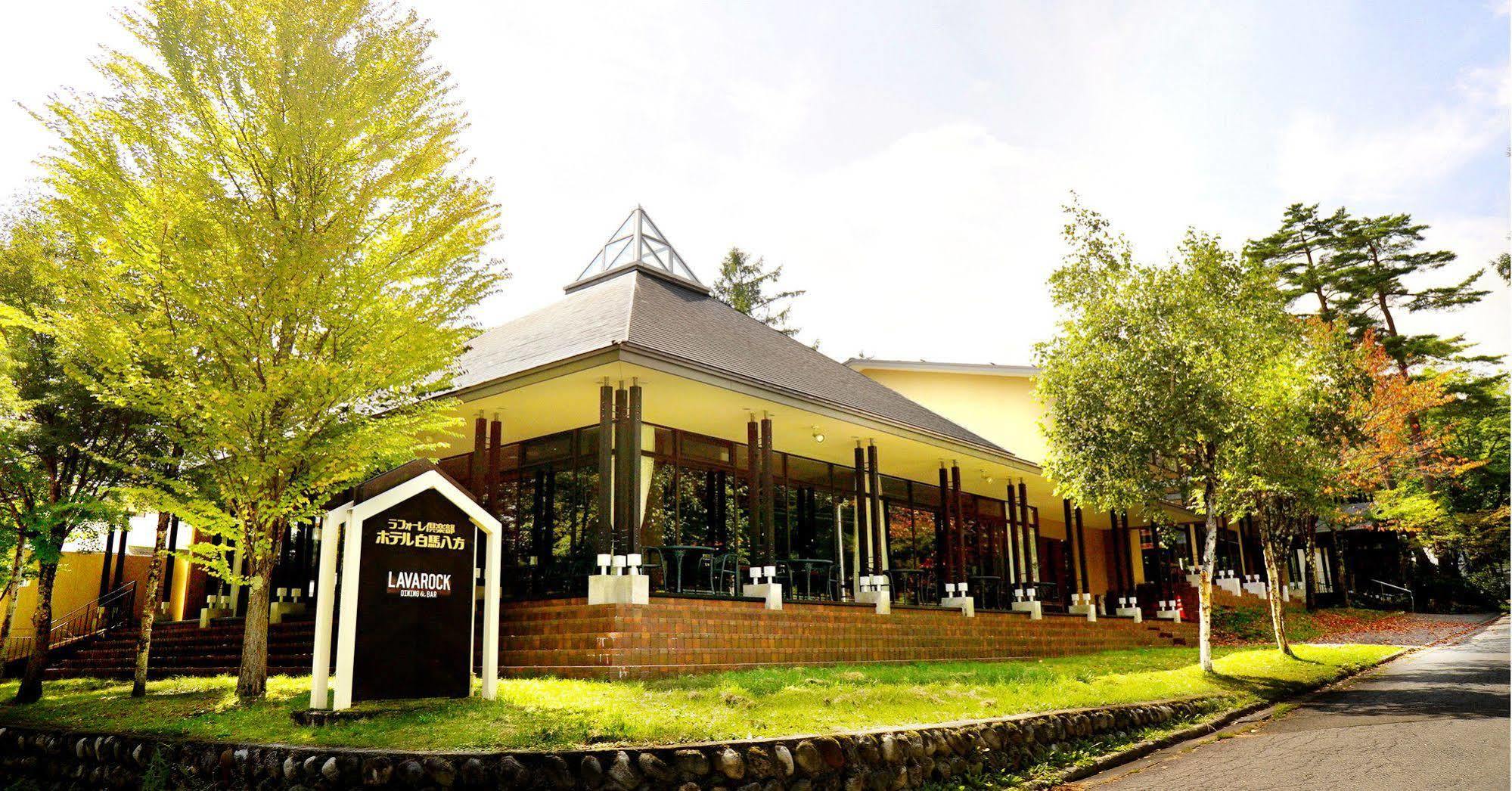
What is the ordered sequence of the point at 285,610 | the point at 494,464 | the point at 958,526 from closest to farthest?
the point at 494,464
the point at 285,610
the point at 958,526

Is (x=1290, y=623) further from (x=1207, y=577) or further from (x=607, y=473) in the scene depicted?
(x=607, y=473)

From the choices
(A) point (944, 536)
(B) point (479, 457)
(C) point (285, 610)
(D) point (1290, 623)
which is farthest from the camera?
(D) point (1290, 623)

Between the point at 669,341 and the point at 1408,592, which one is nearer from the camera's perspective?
the point at 669,341

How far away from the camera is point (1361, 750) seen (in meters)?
8.34

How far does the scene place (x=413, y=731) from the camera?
22.6 feet

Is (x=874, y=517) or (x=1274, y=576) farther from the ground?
(x=874, y=517)

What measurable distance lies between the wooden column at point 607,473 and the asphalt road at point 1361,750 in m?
6.38

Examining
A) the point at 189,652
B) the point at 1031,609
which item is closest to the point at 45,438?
the point at 189,652

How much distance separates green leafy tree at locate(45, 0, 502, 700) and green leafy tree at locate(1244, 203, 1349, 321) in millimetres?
35615

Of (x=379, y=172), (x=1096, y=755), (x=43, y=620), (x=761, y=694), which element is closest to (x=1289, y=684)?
(x=1096, y=755)

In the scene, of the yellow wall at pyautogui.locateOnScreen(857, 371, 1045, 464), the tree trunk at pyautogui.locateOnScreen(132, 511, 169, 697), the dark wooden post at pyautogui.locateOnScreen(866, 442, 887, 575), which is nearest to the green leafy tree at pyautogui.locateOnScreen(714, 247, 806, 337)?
the yellow wall at pyautogui.locateOnScreen(857, 371, 1045, 464)

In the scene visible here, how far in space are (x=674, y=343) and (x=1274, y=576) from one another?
1273 cm

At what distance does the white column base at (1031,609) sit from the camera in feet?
61.0

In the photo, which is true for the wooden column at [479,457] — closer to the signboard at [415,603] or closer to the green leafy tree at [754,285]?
the signboard at [415,603]
